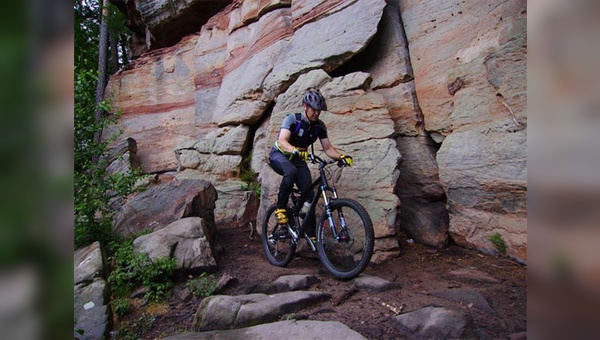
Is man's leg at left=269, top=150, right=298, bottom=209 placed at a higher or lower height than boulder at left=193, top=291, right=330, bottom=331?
higher

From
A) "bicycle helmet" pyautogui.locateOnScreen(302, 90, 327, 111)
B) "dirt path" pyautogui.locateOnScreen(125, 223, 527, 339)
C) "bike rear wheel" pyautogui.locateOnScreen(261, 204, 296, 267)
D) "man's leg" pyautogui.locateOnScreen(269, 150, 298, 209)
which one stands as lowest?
"dirt path" pyautogui.locateOnScreen(125, 223, 527, 339)

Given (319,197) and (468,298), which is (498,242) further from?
(319,197)

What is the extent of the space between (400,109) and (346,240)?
3242mm

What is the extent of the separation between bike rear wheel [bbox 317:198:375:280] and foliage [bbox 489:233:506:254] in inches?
74.5

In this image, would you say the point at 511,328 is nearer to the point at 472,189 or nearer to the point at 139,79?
the point at 472,189

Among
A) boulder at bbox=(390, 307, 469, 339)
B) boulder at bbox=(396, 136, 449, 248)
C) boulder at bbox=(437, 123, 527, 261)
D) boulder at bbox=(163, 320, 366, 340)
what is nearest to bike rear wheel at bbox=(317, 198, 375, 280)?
boulder at bbox=(390, 307, 469, 339)

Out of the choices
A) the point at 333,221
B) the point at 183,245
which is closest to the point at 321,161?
the point at 333,221

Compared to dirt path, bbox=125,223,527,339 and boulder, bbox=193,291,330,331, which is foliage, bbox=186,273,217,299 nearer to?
dirt path, bbox=125,223,527,339

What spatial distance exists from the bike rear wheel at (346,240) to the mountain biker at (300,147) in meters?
0.34

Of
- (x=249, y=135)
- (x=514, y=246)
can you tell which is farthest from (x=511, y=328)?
(x=249, y=135)

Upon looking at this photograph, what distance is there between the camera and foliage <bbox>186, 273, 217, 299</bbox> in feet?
14.3

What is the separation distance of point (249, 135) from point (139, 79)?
740 cm

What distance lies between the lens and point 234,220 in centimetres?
766

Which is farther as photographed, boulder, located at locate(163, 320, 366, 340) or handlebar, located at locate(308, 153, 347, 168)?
handlebar, located at locate(308, 153, 347, 168)
